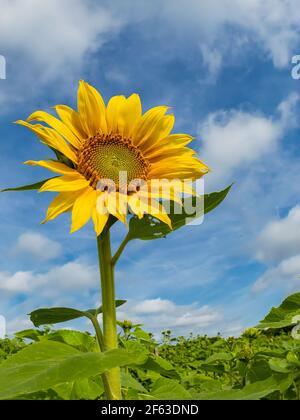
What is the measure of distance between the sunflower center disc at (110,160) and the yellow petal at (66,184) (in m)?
0.07

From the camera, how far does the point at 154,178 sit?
206cm

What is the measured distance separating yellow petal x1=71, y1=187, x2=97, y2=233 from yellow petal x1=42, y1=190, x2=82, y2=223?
3 cm

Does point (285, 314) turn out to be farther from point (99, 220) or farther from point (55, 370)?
point (55, 370)

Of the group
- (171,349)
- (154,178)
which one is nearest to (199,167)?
(154,178)

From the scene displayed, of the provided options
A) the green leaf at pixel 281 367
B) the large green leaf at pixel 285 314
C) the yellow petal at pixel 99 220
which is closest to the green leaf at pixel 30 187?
the yellow petal at pixel 99 220

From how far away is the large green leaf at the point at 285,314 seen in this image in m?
2.55

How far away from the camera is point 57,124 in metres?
1.99

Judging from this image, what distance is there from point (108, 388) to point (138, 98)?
1157mm

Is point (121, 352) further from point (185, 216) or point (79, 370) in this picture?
point (185, 216)

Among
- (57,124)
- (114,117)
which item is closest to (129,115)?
(114,117)

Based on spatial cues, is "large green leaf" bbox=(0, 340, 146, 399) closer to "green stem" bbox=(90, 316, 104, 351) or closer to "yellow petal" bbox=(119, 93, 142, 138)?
"green stem" bbox=(90, 316, 104, 351)

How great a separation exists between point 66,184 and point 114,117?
473 millimetres

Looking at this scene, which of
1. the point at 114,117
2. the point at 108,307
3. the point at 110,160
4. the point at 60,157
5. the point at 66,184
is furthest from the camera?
the point at 114,117
